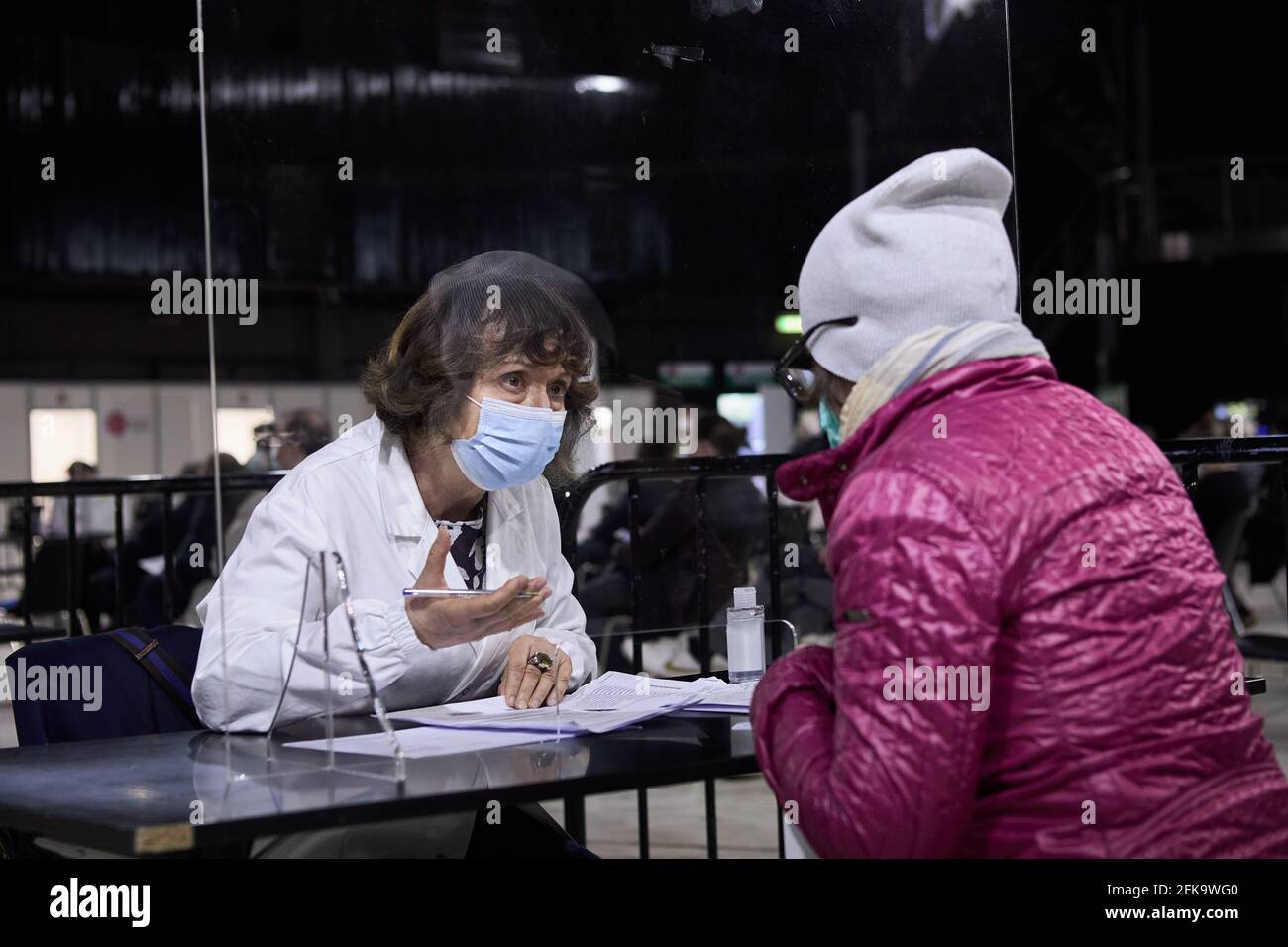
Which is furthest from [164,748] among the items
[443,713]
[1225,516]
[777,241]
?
[1225,516]

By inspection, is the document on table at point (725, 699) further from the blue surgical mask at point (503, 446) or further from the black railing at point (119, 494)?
the black railing at point (119, 494)

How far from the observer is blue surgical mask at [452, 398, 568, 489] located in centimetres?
199

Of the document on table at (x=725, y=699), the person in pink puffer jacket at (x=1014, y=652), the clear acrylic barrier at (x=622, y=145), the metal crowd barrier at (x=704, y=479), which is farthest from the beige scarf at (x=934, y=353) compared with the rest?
the metal crowd barrier at (x=704, y=479)

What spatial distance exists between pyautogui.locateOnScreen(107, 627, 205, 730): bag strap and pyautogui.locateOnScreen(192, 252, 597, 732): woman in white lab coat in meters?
0.10

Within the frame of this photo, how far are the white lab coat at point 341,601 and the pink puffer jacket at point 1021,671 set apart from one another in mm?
708

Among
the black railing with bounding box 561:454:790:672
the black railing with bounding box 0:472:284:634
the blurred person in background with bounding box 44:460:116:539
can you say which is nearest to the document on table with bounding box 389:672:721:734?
the black railing with bounding box 561:454:790:672

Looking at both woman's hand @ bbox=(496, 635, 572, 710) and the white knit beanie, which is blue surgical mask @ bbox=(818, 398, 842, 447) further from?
woman's hand @ bbox=(496, 635, 572, 710)

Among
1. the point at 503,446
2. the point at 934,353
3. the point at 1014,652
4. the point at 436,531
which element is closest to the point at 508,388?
the point at 503,446

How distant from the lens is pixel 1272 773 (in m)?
1.27

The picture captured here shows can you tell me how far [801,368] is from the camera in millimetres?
1496

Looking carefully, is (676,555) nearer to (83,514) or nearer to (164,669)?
(164,669)

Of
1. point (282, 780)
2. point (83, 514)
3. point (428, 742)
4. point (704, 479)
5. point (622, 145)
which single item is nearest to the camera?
point (282, 780)

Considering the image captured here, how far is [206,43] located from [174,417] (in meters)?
11.6

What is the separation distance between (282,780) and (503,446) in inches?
26.3
